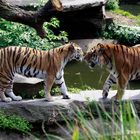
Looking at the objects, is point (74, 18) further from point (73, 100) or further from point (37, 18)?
point (73, 100)

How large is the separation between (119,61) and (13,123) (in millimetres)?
1457

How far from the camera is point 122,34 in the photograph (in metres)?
12.3

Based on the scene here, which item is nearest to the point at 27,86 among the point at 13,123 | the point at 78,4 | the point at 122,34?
the point at 13,123

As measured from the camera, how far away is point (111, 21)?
42.5ft

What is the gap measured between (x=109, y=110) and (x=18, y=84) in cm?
151

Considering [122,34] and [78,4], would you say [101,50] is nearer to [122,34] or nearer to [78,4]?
[78,4]

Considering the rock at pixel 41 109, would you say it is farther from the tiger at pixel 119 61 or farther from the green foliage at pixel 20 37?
the green foliage at pixel 20 37

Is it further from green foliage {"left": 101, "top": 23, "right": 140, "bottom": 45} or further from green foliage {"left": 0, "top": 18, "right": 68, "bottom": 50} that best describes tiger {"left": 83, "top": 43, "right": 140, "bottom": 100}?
green foliage {"left": 101, "top": 23, "right": 140, "bottom": 45}

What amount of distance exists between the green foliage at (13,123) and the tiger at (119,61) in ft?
3.73

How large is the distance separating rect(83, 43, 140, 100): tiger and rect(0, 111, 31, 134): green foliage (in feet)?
3.73

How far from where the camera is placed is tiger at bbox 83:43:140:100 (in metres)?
6.45

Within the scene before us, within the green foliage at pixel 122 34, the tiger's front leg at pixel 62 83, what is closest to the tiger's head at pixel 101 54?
the tiger's front leg at pixel 62 83

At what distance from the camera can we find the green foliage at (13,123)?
239 inches

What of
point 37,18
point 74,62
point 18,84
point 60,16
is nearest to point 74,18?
point 60,16
